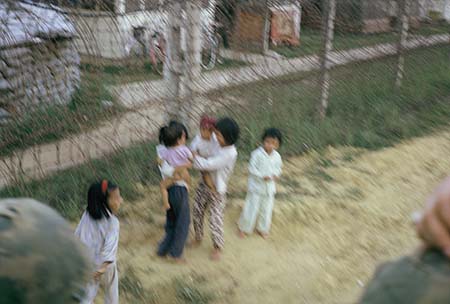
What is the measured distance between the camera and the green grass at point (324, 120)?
5.71 metres

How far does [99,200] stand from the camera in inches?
160

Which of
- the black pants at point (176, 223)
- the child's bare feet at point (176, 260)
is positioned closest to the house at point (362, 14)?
the black pants at point (176, 223)

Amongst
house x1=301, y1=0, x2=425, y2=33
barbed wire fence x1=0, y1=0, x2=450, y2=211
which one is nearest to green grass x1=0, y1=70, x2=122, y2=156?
barbed wire fence x1=0, y1=0, x2=450, y2=211

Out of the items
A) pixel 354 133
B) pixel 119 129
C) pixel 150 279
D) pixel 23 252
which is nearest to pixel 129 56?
pixel 119 129

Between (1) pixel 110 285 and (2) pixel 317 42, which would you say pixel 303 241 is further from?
(2) pixel 317 42

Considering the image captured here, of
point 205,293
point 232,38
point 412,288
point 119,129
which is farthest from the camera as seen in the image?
point 232,38

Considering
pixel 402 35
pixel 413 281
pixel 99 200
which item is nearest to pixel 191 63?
pixel 99 200

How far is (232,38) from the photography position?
20.6 ft

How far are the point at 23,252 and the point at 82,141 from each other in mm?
3999

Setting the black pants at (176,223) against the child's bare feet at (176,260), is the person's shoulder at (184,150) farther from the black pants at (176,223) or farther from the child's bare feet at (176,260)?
the child's bare feet at (176,260)

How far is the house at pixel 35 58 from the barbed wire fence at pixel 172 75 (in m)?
0.01

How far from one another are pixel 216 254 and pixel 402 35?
5.39m

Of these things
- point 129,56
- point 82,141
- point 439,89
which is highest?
point 129,56

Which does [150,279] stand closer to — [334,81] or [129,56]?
[129,56]
